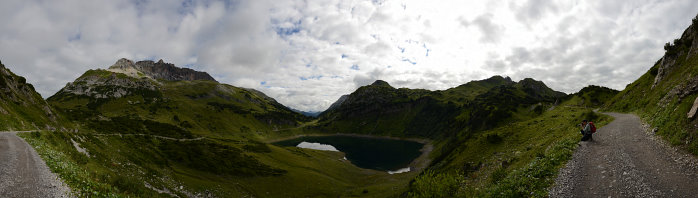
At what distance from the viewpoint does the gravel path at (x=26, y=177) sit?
16.3 m

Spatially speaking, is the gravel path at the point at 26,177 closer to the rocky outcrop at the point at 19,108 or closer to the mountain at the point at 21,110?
the mountain at the point at 21,110

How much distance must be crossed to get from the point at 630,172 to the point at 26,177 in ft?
143

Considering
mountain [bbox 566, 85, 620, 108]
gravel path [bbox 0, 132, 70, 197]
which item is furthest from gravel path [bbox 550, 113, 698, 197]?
mountain [bbox 566, 85, 620, 108]

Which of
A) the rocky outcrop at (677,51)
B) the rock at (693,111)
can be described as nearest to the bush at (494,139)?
the rocky outcrop at (677,51)

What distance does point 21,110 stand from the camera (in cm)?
5909

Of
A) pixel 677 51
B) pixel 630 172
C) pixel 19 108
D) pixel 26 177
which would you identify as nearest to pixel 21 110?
pixel 19 108

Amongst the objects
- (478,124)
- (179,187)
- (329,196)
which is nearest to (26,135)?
(179,187)

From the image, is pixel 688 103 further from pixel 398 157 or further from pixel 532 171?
pixel 398 157

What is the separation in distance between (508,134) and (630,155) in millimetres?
45680

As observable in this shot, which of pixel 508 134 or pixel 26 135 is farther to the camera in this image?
pixel 508 134

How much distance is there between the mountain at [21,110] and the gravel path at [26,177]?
28.7 meters

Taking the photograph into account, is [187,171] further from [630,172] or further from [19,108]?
[630,172]

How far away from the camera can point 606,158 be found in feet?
73.8

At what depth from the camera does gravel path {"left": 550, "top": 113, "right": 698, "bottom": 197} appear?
1555 centimetres
